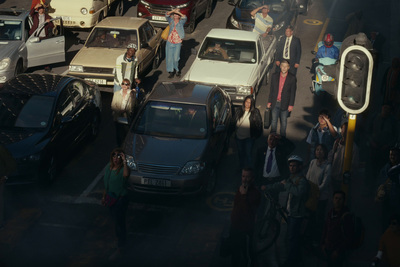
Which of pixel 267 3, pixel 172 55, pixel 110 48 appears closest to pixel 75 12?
pixel 110 48

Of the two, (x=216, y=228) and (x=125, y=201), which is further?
(x=216, y=228)

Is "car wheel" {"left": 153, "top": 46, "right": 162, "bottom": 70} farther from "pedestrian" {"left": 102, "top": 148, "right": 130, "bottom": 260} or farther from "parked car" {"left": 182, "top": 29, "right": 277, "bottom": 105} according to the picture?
"pedestrian" {"left": 102, "top": 148, "right": 130, "bottom": 260}

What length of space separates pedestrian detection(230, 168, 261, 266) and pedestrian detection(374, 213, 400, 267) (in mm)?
1757

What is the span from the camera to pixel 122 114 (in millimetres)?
14641

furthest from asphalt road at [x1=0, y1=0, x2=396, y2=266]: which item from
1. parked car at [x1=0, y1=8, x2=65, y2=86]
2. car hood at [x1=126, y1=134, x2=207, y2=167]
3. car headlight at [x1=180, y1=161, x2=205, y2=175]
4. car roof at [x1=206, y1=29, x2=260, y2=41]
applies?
parked car at [x1=0, y1=8, x2=65, y2=86]

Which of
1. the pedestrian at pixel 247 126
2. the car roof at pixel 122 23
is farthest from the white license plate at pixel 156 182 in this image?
the car roof at pixel 122 23

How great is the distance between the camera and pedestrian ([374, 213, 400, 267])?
879cm

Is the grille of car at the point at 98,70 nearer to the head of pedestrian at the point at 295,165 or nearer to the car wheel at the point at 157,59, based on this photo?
the car wheel at the point at 157,59

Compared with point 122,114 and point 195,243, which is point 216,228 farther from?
point 122,114

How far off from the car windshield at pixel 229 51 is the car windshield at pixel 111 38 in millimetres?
2196

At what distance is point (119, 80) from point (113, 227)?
4.78 m

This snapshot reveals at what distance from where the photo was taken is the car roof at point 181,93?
13.7 m

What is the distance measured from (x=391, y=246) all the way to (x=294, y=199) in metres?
1.61

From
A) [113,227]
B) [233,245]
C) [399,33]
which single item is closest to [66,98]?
[113,227]
